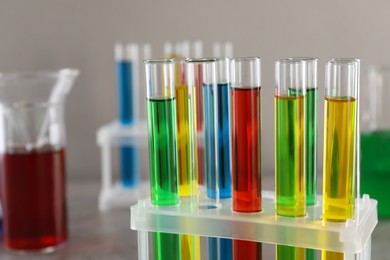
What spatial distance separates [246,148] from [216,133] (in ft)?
0.20

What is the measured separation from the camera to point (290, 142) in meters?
0.87

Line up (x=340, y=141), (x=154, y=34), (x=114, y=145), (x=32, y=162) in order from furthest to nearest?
(x=154, y=34) < (x=114, y=145) < (x=32, y=162) < (x=340, y=141)

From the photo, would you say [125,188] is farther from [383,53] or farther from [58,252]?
[383,53]

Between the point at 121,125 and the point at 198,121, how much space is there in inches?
26.6

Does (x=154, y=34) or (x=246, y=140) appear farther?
(x=154, y=34)

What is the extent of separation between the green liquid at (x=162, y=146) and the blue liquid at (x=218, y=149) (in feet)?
0.15

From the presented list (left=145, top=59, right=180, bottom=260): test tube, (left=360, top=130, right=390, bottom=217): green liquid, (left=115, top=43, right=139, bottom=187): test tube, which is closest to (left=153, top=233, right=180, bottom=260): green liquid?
(left=145, top=59, right=180, bottom=260): test tube

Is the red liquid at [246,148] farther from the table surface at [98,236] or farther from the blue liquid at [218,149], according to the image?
the table surface at [98,236]

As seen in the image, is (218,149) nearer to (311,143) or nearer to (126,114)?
(311,143)

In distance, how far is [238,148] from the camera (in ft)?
2.92

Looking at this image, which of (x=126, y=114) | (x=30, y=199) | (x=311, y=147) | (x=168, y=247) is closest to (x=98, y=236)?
(x=30, y=199)

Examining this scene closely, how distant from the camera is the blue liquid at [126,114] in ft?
5.41

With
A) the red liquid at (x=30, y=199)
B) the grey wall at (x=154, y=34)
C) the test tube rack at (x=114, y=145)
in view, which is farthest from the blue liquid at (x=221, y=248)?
the grey wall at (x=154, y=34)

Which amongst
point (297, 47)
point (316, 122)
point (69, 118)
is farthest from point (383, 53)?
point (316, 122)
